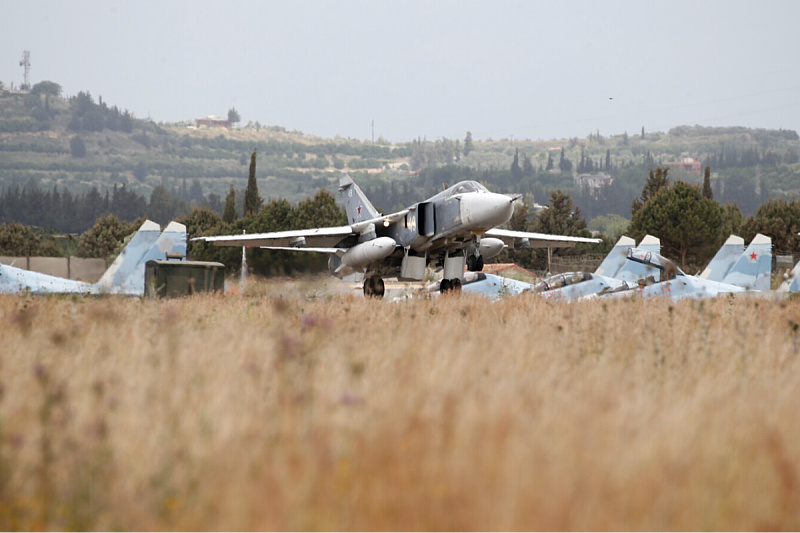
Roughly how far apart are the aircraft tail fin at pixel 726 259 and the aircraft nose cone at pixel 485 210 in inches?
600

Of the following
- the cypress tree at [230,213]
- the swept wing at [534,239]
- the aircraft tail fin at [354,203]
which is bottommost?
the cypress tree at [230,213]

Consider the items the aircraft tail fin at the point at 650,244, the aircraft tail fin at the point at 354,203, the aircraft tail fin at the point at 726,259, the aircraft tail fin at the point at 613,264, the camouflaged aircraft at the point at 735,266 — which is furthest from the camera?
the aircraft tail fin at the point at 650,244

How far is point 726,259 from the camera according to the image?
98.2 ft

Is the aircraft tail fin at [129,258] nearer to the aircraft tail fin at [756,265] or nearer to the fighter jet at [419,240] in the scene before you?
the fighter jet at [419,240]

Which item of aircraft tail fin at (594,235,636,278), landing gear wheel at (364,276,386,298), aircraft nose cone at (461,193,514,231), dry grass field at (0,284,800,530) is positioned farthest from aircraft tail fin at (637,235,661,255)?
dry grass field at (0,284,800,530)

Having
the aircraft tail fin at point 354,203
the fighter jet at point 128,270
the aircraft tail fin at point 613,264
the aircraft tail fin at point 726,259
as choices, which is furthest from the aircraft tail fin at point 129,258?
the aircraft tail fin at point 726,259

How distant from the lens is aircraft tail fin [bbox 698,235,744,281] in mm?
29703

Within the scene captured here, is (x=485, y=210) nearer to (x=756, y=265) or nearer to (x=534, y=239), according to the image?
(x=534, y=239)

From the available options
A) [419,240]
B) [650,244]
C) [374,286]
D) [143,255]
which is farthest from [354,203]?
[650,244]

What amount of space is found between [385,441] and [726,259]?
1141 inches

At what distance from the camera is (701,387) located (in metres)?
5.62

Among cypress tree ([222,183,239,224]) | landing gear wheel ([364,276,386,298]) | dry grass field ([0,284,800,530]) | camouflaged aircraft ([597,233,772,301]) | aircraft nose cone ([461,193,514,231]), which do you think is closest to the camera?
dry grass field ([0,284,800,530])

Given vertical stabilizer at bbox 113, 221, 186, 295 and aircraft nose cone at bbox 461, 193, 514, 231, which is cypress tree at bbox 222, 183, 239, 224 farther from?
aircraft nose cone at bbox 461, 193, 514, 231

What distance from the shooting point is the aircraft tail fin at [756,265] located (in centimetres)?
2814
